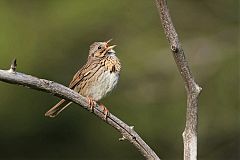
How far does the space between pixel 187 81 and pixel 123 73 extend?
19.9 feet

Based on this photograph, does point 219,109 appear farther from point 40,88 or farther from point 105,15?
point 40,88

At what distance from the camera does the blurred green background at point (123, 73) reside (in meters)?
9.44

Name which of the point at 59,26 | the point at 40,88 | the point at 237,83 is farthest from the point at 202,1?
the point at 40,88

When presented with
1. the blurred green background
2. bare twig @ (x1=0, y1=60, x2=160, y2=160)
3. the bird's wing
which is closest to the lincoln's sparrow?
the bird's wing

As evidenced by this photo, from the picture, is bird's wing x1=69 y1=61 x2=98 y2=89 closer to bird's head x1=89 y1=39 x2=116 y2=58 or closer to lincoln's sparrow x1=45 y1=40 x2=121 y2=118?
lincoln's sparrow x1=45 y1=40 x2=121 y2=118

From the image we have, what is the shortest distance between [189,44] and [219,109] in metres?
1.01

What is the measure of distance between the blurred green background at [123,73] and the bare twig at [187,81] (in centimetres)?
561

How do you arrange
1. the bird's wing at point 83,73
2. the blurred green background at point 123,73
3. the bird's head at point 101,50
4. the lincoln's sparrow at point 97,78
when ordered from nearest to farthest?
the lincoln's sparrow at point 97,78 → the bird's wing at point 83,73 → the bird's head at point 101,50 → the blurred green background at point 123,73

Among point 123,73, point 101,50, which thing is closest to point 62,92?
point 101,50

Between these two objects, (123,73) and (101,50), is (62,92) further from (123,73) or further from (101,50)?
(123,73)

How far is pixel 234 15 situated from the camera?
10.2m

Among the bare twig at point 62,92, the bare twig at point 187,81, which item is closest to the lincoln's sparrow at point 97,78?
the bare twig at point 62,92

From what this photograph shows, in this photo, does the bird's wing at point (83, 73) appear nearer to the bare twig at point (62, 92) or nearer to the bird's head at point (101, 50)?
the bird's head at point (101, 50)

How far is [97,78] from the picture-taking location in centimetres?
501
